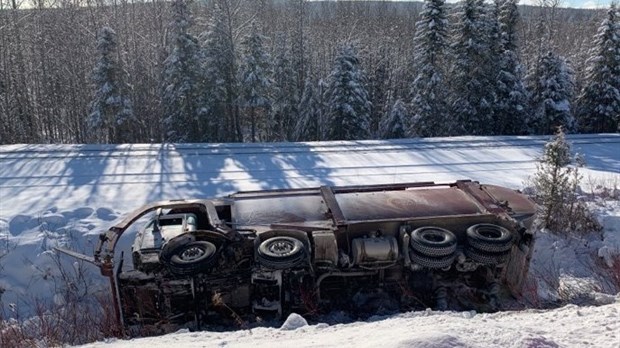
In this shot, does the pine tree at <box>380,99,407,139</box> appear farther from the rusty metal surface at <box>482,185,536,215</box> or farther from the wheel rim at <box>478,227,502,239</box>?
the wheel rim at <box>478,227,502,239</box>

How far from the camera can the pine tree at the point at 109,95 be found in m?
25.1

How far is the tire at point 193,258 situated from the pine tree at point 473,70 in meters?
23.0

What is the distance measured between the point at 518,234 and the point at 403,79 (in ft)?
126

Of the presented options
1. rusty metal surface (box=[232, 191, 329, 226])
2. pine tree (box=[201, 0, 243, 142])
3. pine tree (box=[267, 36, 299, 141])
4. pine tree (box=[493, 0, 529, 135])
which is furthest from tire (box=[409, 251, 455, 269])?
pine tree (box=[267, 36, 299, 141])

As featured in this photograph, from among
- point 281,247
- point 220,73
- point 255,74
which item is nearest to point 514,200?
point 281,247

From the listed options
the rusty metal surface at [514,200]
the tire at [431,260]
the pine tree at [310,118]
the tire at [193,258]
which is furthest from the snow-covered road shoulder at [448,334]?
the pine tree at [310,118]

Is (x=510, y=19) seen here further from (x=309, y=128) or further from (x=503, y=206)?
(x=503, y=206)

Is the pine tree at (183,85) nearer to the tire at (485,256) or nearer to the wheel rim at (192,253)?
the wheel rim at (192,253)

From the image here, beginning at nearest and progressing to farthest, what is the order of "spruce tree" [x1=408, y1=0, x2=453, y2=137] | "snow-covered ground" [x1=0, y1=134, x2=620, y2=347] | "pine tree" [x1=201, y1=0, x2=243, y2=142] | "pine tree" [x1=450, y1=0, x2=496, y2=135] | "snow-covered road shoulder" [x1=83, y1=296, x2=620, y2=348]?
1. "snow-covered road shoulder" [x1=83, y1=296, x2=620, y2=348]
2. "snow-covered ground" [x1=0, y1=134, x2=620, y2=347]
3. "pine tree" [x1=450, y1=0, x2=496, y2=135]
4. "spruce tree" [x1=408, y1=0, x2=453, y2=137]
5. "pine tree" [x1=201, y1=0, x2=243, y2=142]

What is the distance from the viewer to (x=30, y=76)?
3588 centimetres

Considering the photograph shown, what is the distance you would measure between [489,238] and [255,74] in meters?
23.3

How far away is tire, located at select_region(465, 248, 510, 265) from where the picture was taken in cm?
634

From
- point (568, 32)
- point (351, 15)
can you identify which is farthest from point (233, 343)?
point (568, 32)

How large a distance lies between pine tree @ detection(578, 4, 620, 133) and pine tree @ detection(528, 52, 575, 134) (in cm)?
137
